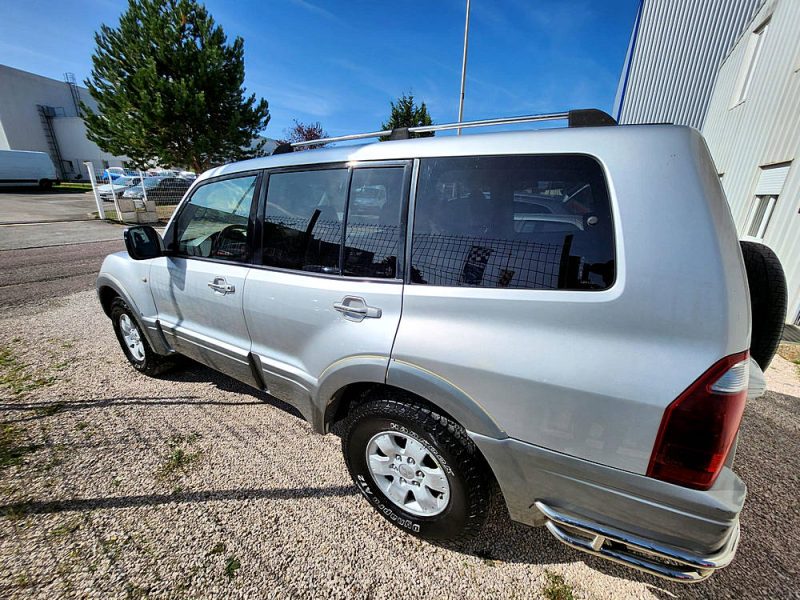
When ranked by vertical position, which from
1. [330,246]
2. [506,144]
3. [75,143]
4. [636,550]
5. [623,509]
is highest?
[75,143]

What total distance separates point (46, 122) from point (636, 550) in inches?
2350

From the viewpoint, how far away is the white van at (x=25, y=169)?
2438cm

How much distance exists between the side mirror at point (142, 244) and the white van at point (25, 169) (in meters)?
34.7

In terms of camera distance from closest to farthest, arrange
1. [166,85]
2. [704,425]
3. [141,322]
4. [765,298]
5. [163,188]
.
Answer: [704,425] < [765,298] < [141,322] < [166,85] < [163,188]

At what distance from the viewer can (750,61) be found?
8125 millimetres

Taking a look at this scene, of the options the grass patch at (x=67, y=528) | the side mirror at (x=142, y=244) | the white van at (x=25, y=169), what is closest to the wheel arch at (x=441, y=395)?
the grass patch at (x=67, y=528)

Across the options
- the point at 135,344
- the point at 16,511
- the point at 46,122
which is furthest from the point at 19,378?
the point at 46,122

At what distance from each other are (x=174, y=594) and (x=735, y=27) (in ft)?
56.8

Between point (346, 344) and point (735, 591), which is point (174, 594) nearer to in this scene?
point (346, 344)

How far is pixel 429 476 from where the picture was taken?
165 cm

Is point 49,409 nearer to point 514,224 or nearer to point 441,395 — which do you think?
point 441,395

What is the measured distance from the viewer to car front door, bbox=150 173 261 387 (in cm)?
225

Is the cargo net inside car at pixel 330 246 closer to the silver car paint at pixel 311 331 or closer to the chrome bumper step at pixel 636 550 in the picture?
the silver car paint at pixel 311 331

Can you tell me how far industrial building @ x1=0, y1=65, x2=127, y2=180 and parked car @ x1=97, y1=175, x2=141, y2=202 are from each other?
2326 cm
